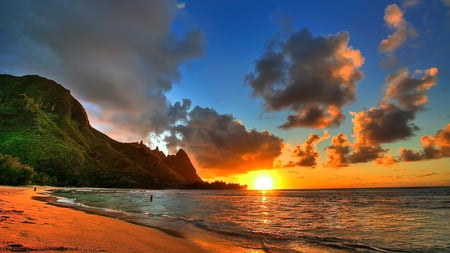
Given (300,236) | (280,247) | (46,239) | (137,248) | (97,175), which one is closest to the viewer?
(46,239)

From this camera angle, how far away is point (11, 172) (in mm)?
70438

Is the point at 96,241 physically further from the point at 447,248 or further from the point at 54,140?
the point at 54,140

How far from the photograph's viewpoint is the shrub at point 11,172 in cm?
6869

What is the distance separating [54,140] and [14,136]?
2124cm

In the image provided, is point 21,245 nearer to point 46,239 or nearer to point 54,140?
point 46,239

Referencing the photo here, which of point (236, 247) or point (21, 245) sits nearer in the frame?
point (21, 245)

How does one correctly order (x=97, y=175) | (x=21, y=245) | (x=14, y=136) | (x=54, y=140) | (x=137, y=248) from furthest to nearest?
(x=97, y=175), (x=54, y=140), (x=14, y=136), (x=137, y=248), (x=21, y=245)

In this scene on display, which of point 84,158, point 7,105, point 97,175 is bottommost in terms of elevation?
point 97,175

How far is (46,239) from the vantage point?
8070mm

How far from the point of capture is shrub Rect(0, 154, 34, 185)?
68688 mm

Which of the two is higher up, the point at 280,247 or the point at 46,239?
the point at 46,239

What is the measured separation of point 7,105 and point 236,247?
733 ft

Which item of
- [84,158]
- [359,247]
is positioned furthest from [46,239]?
[84,158]

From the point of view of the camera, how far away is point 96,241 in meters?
9.23
